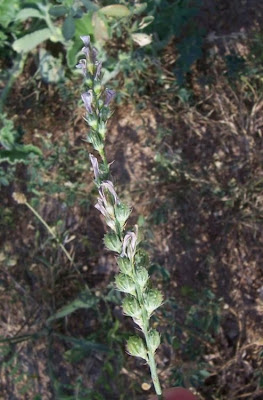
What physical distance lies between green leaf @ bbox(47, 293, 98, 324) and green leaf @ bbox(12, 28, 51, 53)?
155cm

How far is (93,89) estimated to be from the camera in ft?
5.01

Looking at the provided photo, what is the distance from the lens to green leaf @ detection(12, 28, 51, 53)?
365 centimetres

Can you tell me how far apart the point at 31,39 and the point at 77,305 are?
1626mm

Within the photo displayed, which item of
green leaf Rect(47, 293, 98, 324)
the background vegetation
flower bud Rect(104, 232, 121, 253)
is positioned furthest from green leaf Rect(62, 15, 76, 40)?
flower bud Rect(104, 232, 121, 253)

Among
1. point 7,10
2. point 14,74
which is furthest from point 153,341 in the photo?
point 14,74

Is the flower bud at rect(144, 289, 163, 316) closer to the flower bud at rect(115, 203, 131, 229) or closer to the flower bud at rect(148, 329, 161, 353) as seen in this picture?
the flower bud at rect(148, 329, 161, 353)

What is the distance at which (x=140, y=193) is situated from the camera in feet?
12.0

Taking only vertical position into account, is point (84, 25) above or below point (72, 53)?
above

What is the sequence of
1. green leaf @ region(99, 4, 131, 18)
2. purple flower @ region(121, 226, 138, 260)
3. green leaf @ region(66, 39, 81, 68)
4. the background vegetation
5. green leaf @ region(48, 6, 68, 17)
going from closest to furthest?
purple flower @ region(121, 226, 138, 260) → green leaf @ region(99, 4, 131, 18) → green leaf @ region(48, 6, 68, 17) → the background vegetation → green leaf @ region(66, 39, 81, 68)

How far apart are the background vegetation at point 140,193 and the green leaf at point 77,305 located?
0.04ft

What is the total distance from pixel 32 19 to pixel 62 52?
0.94 feet

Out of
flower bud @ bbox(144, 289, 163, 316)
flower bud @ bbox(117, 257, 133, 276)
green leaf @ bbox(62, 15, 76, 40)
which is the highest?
green leaf @ bbox(62, 15, 76, 40)

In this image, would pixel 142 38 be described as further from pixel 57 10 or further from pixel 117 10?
pixel 57 10

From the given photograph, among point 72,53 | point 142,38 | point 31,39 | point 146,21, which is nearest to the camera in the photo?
point 146,21
